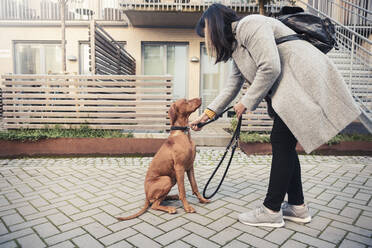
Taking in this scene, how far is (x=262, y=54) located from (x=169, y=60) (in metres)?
8.59

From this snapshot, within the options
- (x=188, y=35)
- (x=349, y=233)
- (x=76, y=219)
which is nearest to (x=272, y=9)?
(x=188, y=35)

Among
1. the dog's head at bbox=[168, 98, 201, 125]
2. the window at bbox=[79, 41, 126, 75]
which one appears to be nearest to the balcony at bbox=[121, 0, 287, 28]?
the window at bbox=[79, 41, 126, 75]

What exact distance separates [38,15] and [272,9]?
848 cm

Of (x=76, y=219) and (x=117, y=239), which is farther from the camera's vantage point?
(x=76, y=219)

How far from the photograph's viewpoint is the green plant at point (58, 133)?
16.7 feet

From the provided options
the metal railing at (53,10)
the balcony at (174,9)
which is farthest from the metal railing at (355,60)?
the metal railing at (53,10)

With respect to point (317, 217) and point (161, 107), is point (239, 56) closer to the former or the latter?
point (317, 217)

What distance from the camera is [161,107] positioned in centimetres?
579

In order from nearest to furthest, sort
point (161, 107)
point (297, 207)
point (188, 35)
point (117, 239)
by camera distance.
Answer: point (117, 239) → point (297, 207) → point (161, 107) → point (188, 35)

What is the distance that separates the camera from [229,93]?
264cm

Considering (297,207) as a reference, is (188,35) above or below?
above

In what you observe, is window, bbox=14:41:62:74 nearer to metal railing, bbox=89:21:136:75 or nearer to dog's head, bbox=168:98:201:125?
metal railing, bbox=89:21:136:75

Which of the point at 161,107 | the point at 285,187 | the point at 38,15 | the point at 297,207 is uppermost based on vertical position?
the point at 38,15

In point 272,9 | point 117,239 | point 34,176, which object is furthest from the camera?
point 272,9
